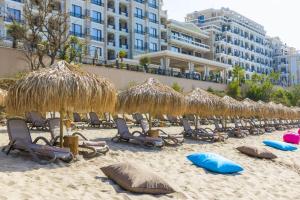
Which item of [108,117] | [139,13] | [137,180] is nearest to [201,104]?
[108,117]

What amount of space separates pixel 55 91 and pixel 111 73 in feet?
75.1

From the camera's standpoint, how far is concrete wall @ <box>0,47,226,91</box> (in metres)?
25.2

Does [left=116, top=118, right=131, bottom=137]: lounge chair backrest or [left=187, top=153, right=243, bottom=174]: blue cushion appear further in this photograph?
[left=116, top=118, right=131, bottom=137]: lounge chair backrest

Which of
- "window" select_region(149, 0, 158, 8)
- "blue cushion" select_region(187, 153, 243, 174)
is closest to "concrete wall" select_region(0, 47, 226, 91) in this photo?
"window" select_region(149, 0, 158, 8)

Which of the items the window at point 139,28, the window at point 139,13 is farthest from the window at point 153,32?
the window at point 139,13

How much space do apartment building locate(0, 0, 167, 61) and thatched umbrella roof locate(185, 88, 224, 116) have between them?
23.9 m

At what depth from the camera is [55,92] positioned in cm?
918

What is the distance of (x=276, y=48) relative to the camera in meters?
95.7

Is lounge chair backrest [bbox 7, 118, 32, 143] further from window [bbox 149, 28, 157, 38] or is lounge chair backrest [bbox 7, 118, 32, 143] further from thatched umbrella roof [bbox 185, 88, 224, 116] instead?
window [bbox 149, 28, 157, 38]

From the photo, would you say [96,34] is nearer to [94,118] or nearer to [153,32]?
[153,32]

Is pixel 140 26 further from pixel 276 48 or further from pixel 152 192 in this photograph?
pixel 276 48

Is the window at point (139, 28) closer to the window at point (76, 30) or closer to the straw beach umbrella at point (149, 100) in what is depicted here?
the window at point (76, 30)

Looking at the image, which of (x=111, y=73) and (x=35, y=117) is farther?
(x=111, y=73)

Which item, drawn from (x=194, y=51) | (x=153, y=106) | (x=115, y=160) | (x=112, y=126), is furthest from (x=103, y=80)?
(x=194, y=51)
